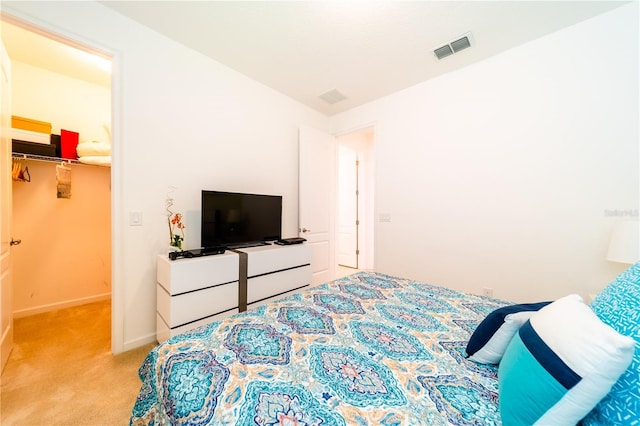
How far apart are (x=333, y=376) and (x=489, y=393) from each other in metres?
0.53

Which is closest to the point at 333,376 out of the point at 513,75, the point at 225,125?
the point at 225,125

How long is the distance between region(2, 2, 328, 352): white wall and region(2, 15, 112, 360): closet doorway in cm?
62

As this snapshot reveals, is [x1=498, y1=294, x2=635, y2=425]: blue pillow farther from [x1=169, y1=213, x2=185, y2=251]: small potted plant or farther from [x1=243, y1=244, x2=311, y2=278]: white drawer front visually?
[x1=169, y1=213, x2=185, y2=251]: small potted plant

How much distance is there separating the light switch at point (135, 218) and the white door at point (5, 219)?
2.32 feet

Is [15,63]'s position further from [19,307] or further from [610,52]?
[610,52]

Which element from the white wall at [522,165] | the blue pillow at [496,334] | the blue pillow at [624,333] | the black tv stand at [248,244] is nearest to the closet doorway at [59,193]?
the black tv stand at [248,244]

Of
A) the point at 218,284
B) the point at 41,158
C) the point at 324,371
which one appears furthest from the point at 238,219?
the point at 41,158

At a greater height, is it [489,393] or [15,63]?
[15,63]

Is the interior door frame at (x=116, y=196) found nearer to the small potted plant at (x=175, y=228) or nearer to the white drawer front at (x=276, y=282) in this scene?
the small potted plant at (x=175, y=228)

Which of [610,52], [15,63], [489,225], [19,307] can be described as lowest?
[19,307]

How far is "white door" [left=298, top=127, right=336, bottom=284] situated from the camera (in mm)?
3344

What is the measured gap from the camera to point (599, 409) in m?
0.60

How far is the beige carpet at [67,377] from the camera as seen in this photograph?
4.43 feet

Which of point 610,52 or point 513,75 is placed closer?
point 610,52
